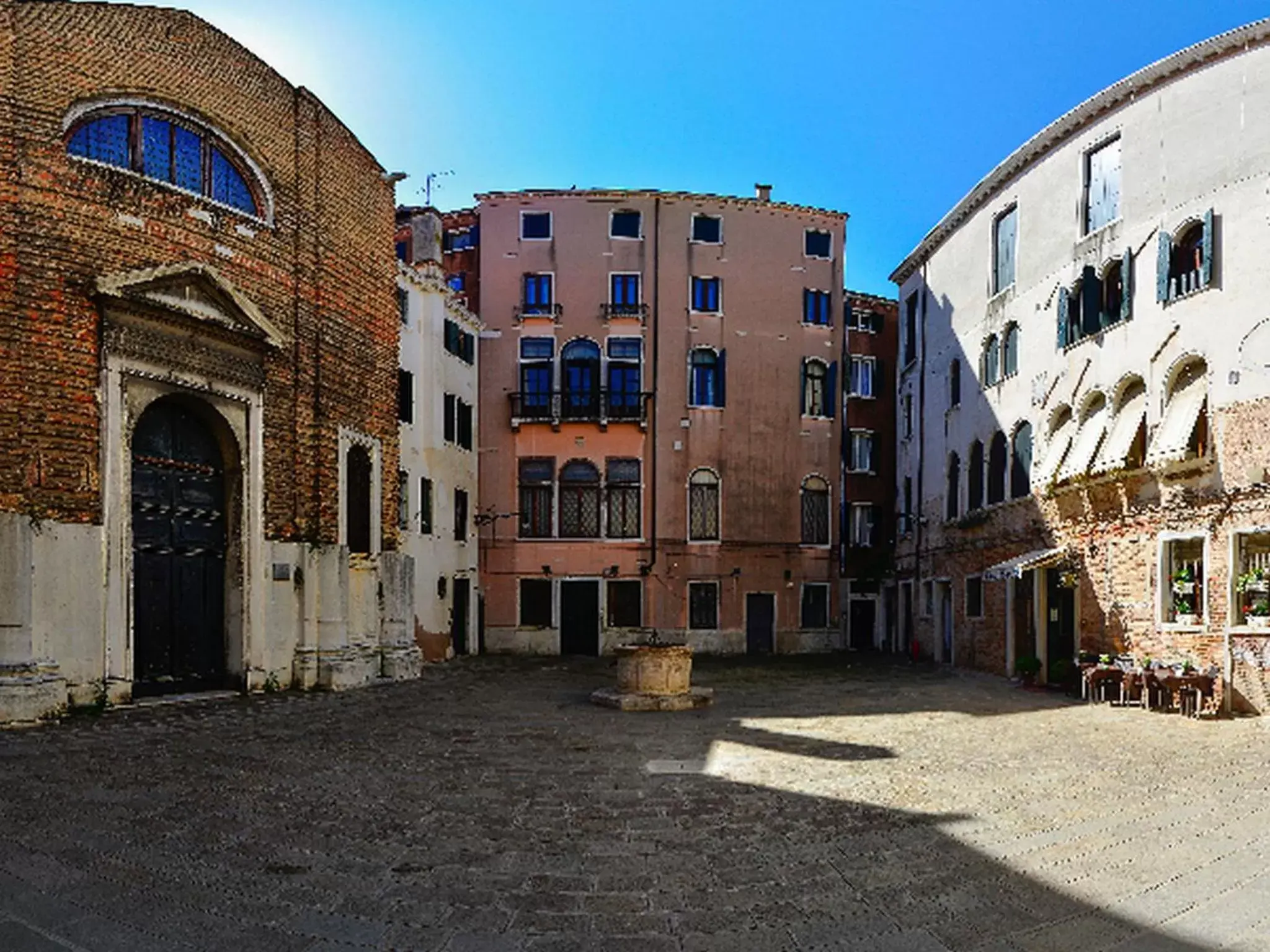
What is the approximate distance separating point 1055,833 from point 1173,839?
2.60ft

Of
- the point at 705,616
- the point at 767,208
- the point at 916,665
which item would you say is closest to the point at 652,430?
the point at 705,616

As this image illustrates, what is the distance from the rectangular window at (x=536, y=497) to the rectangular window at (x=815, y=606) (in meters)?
8.32

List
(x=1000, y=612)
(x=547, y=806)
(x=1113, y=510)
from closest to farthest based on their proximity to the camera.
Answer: (x=547, y=806)
(x=1113, y=510)
(x=1000, y=612)

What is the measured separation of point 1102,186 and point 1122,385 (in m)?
4.21

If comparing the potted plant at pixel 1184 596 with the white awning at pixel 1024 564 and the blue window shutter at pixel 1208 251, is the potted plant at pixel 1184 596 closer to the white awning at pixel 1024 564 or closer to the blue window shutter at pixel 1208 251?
the white awning at pixel 1024 564

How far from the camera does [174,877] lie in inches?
221

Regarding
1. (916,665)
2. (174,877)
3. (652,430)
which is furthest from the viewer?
(652,430)

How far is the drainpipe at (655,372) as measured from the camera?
2806cm

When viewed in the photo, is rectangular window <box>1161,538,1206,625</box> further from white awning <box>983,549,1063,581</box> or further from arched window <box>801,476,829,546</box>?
arched window <box>801,476,829,546</box>

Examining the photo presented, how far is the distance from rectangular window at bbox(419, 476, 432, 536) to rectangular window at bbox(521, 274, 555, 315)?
706cm

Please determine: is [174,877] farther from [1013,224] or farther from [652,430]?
[652,430]

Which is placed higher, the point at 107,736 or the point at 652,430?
the point at 652,430

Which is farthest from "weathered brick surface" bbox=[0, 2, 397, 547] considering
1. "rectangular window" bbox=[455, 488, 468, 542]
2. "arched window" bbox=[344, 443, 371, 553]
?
"rectangular window" bbox=[455, 488, 468, 542]

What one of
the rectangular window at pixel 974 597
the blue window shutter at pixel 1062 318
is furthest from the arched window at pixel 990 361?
the rectangular window at pixel 974 597
